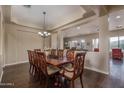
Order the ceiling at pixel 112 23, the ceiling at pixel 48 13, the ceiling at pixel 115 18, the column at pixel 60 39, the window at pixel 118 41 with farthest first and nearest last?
the window at pixel 118 41 < the column at pixel 60 39 < the ceiling at pixel 112 23 < the ceiling at pixel 48 13 < the ceiling at pixel 115 18

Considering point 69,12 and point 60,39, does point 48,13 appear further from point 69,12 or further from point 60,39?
point 60,39

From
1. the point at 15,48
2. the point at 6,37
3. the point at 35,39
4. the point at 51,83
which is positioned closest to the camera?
the point at 51,83

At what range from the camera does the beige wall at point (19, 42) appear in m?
5.33

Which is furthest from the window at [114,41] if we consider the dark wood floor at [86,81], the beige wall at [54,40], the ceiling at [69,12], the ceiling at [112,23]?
the dark wood floor at [86,81]

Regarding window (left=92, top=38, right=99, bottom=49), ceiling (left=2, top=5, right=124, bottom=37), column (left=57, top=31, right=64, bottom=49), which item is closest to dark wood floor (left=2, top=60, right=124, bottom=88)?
ceiling (left=2, top=5, right=124, bottom=37)

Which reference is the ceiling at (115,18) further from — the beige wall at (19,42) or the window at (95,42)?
the beige wall at (19,42)

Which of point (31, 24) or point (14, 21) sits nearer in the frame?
point (14, 21)

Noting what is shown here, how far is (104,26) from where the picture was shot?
12.0ft

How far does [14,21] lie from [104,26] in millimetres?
4757

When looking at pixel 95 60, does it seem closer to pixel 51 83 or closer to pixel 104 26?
pixel 104 26

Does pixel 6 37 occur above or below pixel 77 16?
below

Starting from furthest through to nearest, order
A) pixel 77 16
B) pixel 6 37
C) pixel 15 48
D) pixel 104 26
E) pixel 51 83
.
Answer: pixel 15 48, pixel 6 37, pixel 77 16, pixel 104 26, pixel 51 83

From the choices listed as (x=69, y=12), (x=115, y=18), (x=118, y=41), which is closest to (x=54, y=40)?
(x=69, y=12)
